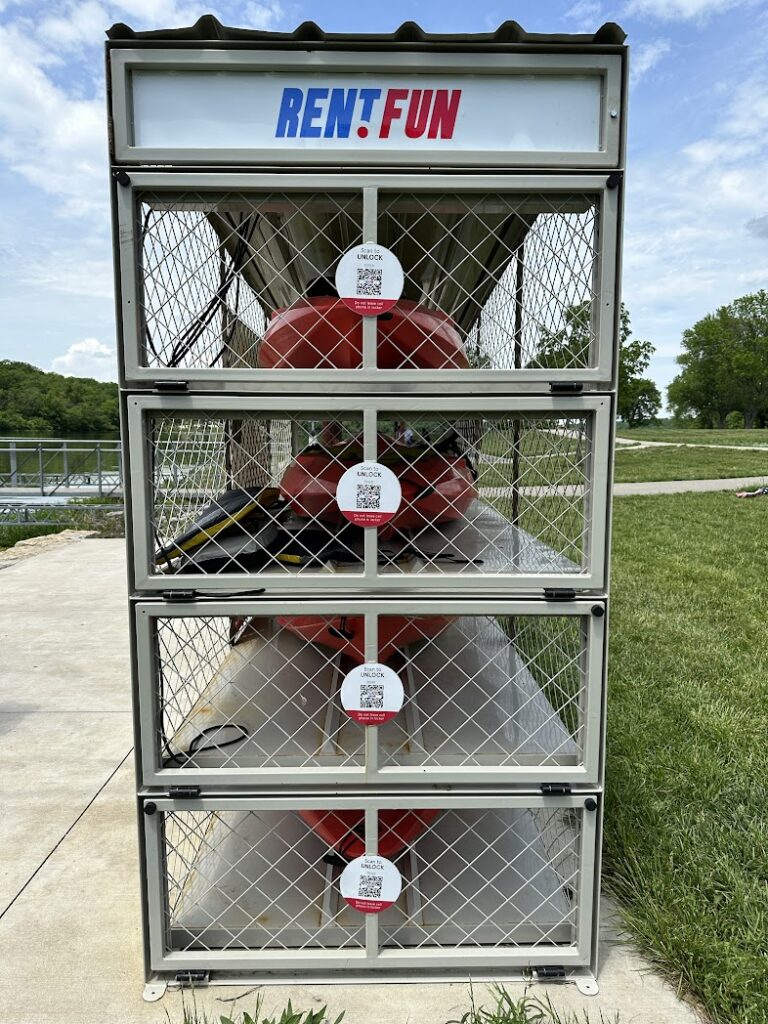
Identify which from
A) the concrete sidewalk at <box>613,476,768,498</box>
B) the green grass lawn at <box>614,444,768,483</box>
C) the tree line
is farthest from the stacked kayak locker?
the tree line

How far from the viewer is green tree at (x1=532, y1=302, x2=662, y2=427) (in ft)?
7.05

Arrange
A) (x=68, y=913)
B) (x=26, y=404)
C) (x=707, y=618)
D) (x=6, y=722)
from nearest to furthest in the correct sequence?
(x=68, y=913), (x=6, y=722), (x=707, y=618), (x=26, y=404)

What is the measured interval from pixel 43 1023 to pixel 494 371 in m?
2.19

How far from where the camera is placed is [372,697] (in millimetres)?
1964

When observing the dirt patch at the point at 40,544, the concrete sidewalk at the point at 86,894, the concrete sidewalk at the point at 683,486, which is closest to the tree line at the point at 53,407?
the dirt patch at the point at 40,544

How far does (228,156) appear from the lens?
5.97 ft

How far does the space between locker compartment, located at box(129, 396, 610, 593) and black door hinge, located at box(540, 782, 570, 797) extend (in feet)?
1.97

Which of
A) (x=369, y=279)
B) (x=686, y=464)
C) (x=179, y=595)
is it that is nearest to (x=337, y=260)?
(x=369, y=279)

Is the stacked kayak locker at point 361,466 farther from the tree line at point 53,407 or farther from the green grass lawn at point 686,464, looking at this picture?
the tree line at point 53,407

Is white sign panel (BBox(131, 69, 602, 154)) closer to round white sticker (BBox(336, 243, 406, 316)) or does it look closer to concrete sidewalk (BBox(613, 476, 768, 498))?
round white sticker (BBox(336, 243, 406, 316))

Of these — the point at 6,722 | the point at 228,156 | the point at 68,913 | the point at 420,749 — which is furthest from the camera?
the point at 6,722

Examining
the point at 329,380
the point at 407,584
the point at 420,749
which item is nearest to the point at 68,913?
the point at 420,749

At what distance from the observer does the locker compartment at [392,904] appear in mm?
2039

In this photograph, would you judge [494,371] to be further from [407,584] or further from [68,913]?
[68,913]
